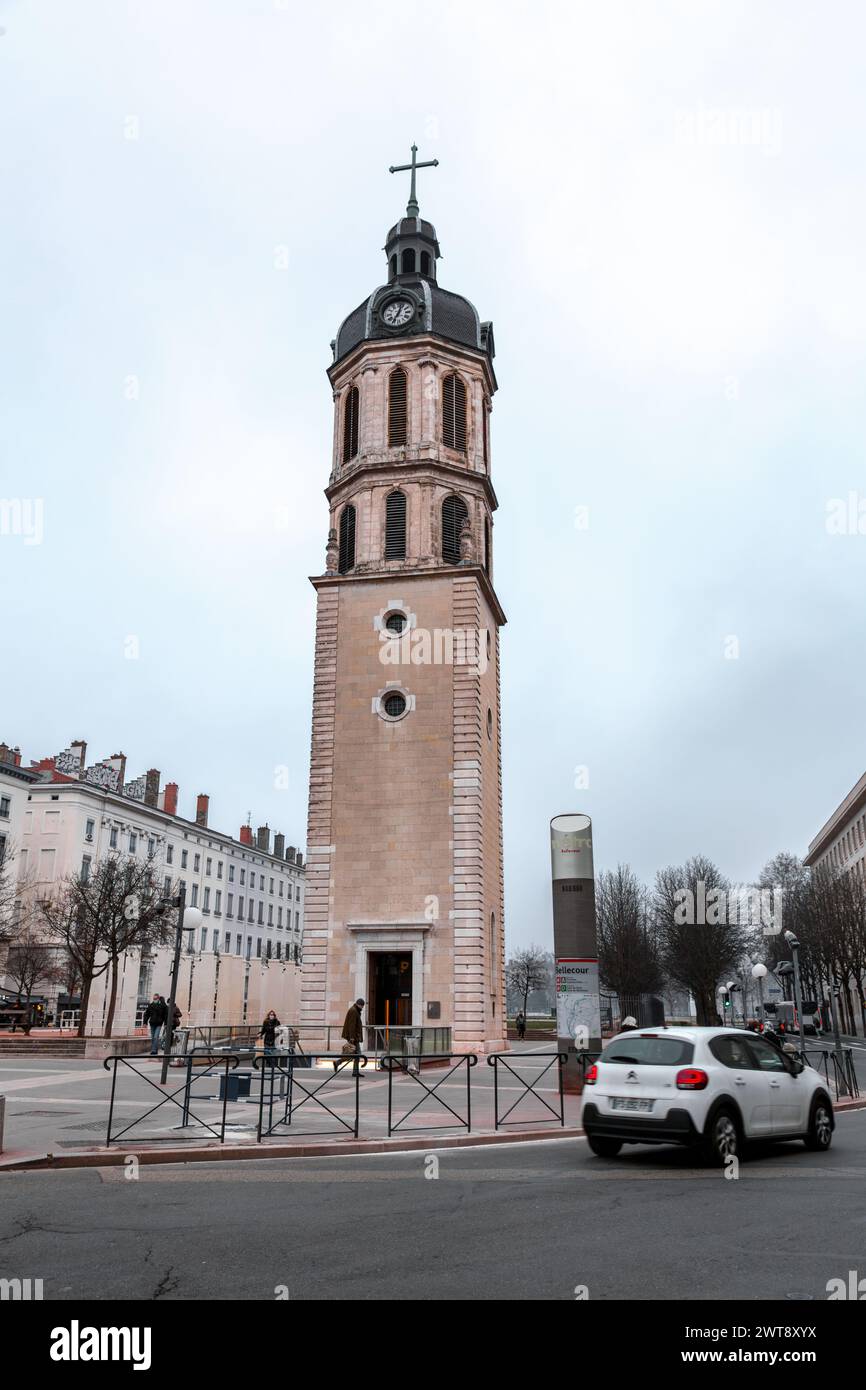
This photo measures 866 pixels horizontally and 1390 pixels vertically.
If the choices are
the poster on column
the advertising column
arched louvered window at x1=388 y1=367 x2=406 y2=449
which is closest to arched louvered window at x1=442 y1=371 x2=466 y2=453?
arched louvered window at x1=388 y1=367 x2=406 y2=449

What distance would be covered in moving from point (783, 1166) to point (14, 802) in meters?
61.6

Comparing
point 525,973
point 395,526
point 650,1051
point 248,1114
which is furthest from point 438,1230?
point 525,973

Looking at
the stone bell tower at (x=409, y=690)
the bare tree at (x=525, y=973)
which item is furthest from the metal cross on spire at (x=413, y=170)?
the bare tree at (x=525, y=973)

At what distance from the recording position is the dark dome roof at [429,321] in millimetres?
40875

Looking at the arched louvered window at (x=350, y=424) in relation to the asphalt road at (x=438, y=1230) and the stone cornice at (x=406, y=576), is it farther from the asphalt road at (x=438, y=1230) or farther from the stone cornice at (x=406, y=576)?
the asphalt road at (x=438, y=1230)

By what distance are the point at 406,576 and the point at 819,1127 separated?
26.4 meters

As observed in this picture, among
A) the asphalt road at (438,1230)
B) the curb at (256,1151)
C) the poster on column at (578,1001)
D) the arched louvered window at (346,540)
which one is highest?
the arched louvered window at (346,540)

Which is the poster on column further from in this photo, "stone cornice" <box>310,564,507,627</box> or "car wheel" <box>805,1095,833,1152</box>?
"stone cornice" <box>310,564,507,627</box>

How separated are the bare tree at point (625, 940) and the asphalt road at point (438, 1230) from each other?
2416 inches

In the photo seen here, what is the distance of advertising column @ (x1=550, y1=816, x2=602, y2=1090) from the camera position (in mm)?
21188
